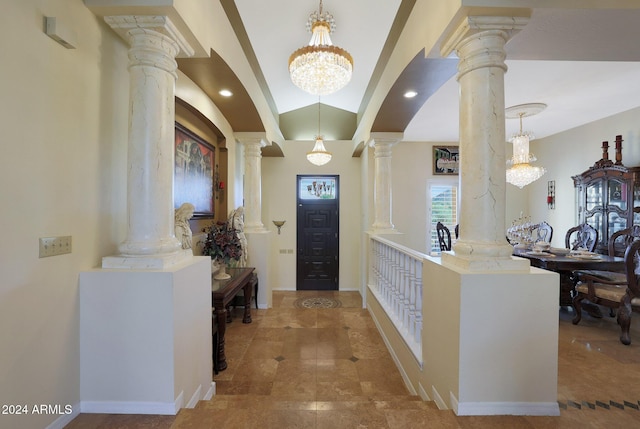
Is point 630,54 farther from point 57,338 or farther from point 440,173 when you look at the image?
point 440,173

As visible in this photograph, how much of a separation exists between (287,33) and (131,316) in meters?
3.26

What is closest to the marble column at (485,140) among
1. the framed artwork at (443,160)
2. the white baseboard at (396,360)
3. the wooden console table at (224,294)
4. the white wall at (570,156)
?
the white baseboard at (396,360)

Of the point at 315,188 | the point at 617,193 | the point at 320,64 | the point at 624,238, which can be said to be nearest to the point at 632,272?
the point at 624,238

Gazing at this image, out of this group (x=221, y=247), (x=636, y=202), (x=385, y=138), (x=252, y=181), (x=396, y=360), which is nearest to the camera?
(x=396, y=360)

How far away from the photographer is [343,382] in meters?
2.48

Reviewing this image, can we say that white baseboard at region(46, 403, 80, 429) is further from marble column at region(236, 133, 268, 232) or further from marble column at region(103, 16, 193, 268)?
marble column at region(236, 133, 268, 232)

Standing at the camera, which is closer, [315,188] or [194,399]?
[194,399]

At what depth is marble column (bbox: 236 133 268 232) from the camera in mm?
4379

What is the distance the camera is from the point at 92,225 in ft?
5.37

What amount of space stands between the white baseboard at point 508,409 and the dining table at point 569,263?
92.4 inches

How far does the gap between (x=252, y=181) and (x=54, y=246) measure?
310 cm

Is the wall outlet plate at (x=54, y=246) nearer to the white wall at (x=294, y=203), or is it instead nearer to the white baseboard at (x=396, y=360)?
the white baseboard at (x=396, y=360)

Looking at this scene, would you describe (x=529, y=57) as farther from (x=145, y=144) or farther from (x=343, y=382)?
(x=343, y=382)

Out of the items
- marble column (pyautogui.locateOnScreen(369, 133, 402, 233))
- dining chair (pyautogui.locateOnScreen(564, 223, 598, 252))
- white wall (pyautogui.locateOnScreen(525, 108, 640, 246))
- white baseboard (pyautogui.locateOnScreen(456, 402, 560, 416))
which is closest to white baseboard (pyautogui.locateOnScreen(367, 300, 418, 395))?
white baseboard (pyautogui.locateOnScreen(456, 402, 560, 416))
